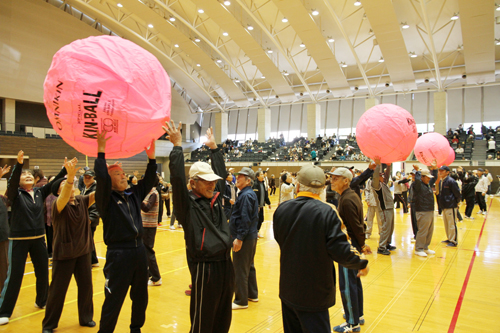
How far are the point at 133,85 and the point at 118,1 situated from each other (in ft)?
61.9

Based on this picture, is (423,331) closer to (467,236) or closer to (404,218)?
(467,236)

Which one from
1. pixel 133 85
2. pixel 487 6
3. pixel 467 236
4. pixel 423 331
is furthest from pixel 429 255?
pixel 487 6

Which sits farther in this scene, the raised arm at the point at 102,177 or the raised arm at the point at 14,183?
the raised arm at the point at 14,183

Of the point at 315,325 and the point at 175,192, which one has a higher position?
the point at 175,192

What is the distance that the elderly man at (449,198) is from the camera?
689 cm

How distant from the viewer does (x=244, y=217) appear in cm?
380

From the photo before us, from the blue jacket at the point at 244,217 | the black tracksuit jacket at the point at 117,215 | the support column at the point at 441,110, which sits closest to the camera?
the black tracksuit jacket at the point at 117,215

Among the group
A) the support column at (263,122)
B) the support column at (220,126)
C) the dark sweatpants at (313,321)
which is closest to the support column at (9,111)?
the support column at (220,126)

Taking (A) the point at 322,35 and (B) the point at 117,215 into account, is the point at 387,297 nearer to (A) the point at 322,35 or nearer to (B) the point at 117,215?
(B) the point at 117,215

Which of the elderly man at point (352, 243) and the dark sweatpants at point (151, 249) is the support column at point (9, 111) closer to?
the dark sweatpants at point (151, 249)

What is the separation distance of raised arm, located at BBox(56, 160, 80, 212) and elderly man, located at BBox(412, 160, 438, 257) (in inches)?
224

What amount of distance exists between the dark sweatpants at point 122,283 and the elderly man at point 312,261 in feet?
3.96

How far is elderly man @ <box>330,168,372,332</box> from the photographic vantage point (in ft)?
10.6

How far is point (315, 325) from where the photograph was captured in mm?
2100
